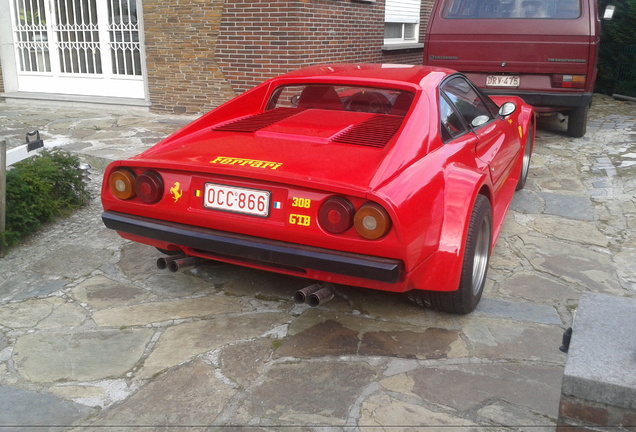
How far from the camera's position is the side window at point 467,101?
13.3ft

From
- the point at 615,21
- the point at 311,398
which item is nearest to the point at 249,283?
the point at 311,398

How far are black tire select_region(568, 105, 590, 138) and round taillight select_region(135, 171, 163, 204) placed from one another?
6639 mm

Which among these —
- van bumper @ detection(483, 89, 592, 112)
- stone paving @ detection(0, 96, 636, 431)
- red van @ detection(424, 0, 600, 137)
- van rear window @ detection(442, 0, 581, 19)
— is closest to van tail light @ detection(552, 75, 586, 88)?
red van @ detection(424, 0, 600, 137)

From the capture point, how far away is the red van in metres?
7.82

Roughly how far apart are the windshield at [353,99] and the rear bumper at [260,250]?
1.33 metres

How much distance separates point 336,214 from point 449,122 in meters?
1.18

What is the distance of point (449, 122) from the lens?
3.80 m

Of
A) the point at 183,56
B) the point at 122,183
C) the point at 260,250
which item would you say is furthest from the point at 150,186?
the point at 183,56

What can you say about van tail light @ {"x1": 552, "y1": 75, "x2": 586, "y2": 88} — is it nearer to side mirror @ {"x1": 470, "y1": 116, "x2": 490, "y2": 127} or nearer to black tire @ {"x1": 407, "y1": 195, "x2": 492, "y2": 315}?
side mirror @ {"x1": 470, "y1": 116, "x2": 490, "y2": 127}

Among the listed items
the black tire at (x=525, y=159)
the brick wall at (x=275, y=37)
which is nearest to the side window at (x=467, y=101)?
the black tire at (x=525, y=159)

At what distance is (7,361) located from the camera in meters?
3.13

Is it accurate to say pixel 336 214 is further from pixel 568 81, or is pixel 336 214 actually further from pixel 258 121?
pixel 568 81

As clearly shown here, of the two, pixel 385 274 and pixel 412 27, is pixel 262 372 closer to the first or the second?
pixel 385 274

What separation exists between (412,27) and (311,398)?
38.0 ft
